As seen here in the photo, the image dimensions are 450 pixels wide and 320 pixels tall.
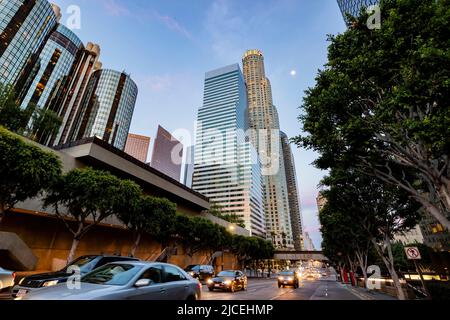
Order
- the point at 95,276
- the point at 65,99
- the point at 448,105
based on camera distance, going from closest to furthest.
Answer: the point at 95,276
the point at 448,105
the point at 65,99

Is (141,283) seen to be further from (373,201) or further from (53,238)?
(53,238)

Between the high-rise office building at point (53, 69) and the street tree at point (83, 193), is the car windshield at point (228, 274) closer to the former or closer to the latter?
the street tree at point (83, 193)

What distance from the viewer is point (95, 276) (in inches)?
200

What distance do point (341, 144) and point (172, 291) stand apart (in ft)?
32.2

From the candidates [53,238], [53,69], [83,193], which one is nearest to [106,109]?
[53,69]

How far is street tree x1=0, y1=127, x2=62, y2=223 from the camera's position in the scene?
12758mm

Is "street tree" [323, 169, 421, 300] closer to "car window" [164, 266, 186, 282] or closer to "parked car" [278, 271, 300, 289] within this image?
"parked car" [278, 271, 300, 289]

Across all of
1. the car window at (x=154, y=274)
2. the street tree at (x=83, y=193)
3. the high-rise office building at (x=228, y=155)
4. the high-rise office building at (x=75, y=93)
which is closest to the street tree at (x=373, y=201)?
the car window at (x=154, y=274)

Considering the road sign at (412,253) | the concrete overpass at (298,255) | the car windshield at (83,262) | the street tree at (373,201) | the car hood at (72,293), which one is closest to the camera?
the car hood at (72,293)

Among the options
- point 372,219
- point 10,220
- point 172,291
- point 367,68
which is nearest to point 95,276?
point 172,291

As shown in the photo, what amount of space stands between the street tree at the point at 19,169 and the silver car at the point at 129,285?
11.7 metres

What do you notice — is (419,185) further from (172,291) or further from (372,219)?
(172,291)

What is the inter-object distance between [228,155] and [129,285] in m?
148

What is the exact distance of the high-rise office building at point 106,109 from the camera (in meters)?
124
